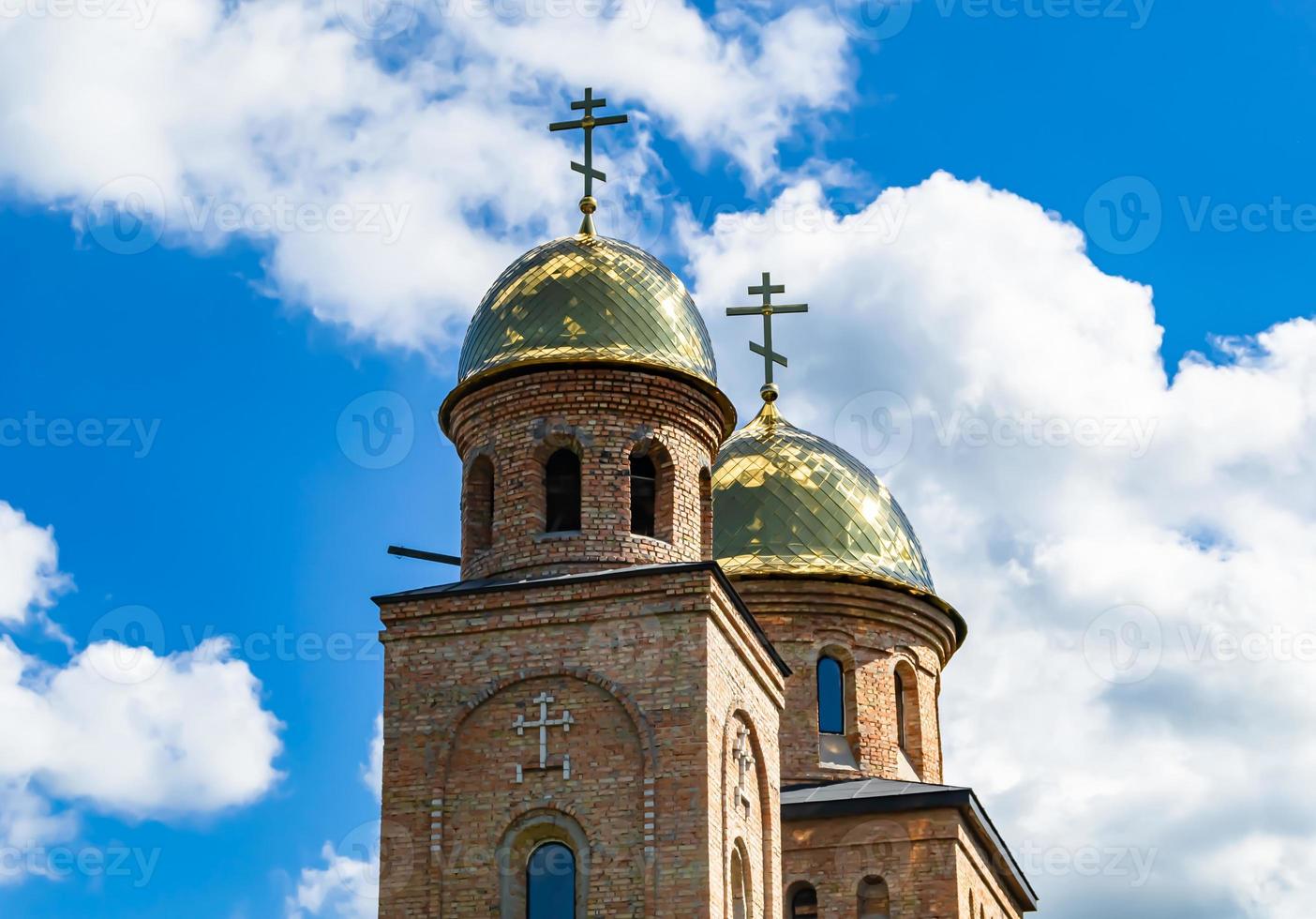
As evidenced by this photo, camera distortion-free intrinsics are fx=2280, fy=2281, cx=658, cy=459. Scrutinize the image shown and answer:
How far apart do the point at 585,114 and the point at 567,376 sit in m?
3.42

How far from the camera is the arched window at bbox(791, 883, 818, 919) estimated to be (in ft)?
82.0

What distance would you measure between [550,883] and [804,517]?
8.87 meters

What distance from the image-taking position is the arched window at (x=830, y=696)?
27.0m

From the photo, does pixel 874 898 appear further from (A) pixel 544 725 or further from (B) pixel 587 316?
(B) pixel 587 316

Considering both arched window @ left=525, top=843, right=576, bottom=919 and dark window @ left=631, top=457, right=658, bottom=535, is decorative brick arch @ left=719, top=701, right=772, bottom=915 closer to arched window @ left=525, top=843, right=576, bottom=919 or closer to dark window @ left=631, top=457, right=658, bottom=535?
arched window @ left=525, top=843, right=576, bottom=919

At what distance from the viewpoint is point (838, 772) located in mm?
26578

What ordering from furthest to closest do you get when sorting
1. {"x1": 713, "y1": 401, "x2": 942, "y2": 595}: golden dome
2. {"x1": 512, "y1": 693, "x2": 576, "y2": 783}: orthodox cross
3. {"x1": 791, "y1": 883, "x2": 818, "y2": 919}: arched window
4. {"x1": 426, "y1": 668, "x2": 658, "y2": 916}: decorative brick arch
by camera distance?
1. {"x1": 713, "y1": 401, "x2": 942, "y2": 595}: golden dome
2. {"x1": 791, "y1": 883, "x2": 818, "y2": 919}: arched window
3. {"x1": 512, "y1": 693, "x2": 576, "y2": 783}: orthodox cross
4. {"x1": 426, "y1": 668, "x2": 658, "y2": 916}: decorative brick arch

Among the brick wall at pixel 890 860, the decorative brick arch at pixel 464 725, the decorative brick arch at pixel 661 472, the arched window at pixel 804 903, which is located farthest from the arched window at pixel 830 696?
the decorative brick arch at pixel 464 725

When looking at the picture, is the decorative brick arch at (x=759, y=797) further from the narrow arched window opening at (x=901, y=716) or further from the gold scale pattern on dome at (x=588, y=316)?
the narrow arched window opening at (x=901, y=716)

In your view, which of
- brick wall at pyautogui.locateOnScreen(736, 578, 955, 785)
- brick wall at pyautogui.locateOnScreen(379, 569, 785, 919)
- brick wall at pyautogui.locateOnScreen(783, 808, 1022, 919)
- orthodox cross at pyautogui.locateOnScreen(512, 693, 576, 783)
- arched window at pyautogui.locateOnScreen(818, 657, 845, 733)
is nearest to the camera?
brick wall at pyautogui.locateOnScreen(379, 569, 785, 919)

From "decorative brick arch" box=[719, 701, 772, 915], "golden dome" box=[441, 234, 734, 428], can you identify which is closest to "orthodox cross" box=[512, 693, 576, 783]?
"decorative brick arch" box=[719, 701, 772, 915]

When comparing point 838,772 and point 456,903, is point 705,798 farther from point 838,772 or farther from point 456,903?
point 838,772

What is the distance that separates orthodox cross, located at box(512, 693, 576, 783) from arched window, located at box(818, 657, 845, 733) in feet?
22.8

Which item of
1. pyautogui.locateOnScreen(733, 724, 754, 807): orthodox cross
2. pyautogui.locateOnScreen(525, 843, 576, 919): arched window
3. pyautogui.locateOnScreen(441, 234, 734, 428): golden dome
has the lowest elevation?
pyautogui.locateOnScreen(525, 843, 576, 919): arched window
